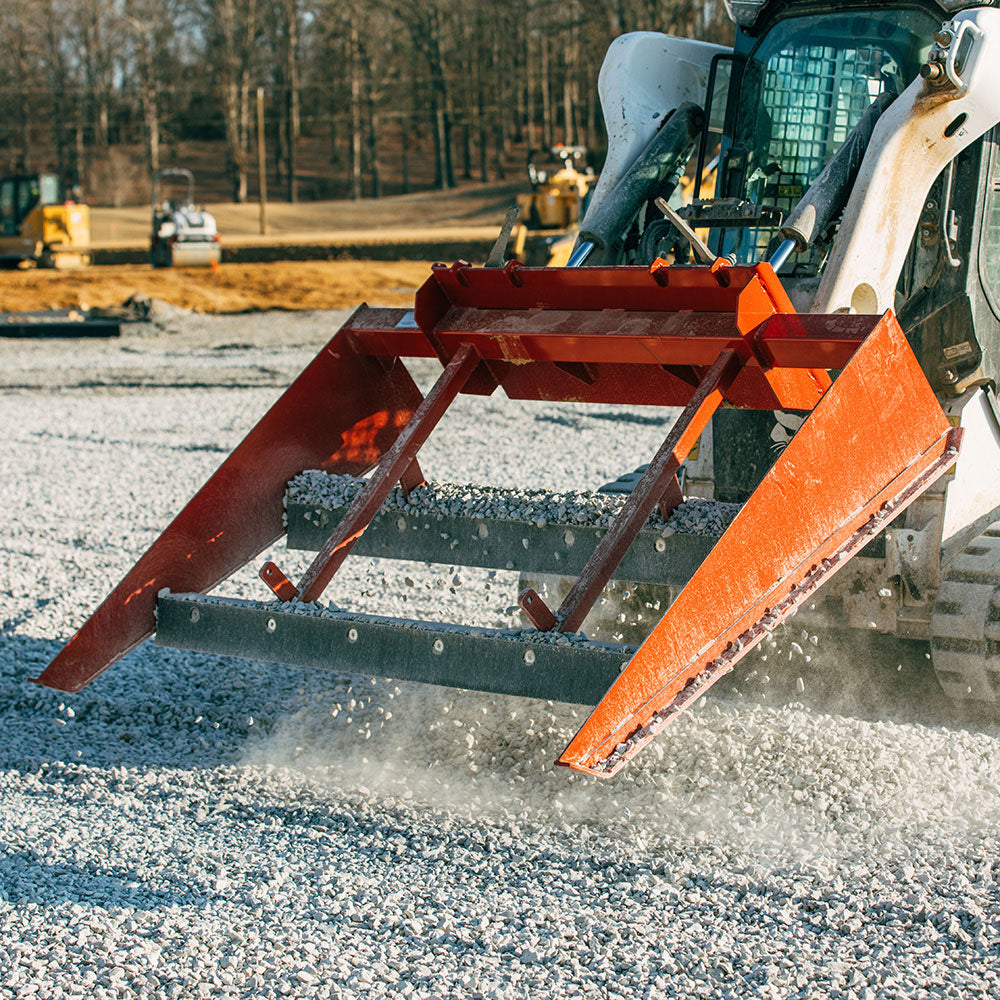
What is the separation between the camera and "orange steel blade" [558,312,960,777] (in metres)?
2.97

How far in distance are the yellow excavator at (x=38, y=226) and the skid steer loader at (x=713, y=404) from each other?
1020 inches

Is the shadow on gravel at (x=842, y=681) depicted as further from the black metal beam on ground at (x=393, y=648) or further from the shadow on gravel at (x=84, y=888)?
the shadow on gravel at (x=84, y=888)

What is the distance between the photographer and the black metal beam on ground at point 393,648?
313 cm

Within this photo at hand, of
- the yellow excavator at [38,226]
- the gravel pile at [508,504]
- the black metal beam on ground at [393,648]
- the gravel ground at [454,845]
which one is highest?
the yellow excavator at [38,226]

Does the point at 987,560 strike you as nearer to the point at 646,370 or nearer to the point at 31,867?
the point at 646,370

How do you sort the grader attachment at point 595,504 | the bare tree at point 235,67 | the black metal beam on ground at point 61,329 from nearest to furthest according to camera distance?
the grader attachment at point 595,504 < the black metal beam on ground at point 61,329 < the bare tree at point 235,67

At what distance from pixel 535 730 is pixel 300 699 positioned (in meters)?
0.99

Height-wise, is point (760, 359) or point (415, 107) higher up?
point (415, 107)

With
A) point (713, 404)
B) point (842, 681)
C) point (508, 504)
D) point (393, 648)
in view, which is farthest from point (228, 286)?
point (393, 648)

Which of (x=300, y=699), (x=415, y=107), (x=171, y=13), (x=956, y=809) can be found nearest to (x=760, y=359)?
(x=956, y=809)

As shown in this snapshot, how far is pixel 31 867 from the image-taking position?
3.41 meters

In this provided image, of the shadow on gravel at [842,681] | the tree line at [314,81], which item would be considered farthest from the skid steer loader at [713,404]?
the tree line at [314,81]

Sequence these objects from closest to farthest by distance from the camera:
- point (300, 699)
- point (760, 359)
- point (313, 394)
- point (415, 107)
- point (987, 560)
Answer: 1. point (760, 359)
2. point (987, 560)
3. point (313, 394)
4. point (300, 699)
5. point (415, 107)

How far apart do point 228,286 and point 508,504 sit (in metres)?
22.3
